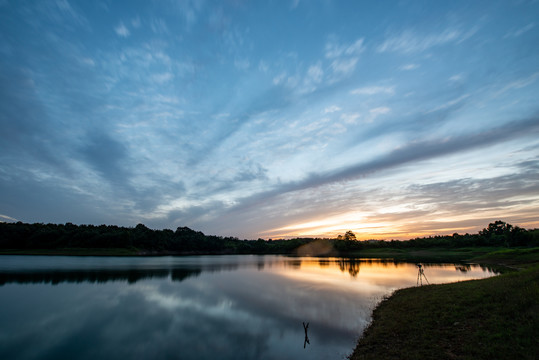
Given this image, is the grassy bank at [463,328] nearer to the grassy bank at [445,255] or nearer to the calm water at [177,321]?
the calm water at [177,321]

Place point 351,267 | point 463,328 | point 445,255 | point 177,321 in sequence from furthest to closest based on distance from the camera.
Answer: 1. point 445,255
2. point 351,267
3. point 177,321
4. point 463,328

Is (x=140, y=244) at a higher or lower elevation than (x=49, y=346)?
higher

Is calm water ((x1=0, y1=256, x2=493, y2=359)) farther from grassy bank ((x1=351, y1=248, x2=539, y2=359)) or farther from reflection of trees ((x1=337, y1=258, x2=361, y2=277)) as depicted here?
reflection of trees ((x1=337, y1=258, x2=361, y2=277))

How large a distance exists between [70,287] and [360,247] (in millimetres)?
170660

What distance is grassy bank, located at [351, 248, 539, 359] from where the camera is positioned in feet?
34.7

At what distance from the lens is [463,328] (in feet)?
43.7

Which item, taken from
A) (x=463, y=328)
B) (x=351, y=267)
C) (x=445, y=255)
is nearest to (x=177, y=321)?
(x=463, y=328)

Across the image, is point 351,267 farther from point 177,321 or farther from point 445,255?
point 445,255

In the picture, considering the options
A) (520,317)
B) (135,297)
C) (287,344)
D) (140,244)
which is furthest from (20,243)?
(520,317)

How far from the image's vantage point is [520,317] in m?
12.4

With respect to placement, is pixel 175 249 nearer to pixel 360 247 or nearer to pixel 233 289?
pixel 360 247

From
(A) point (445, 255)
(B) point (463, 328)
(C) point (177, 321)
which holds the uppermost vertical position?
(B) point (463, 328)

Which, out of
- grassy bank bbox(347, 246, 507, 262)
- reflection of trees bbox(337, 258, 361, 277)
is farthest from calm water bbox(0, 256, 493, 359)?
grassy bank bbox(347, 246, 507, 262)

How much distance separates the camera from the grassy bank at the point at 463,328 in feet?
34.7
